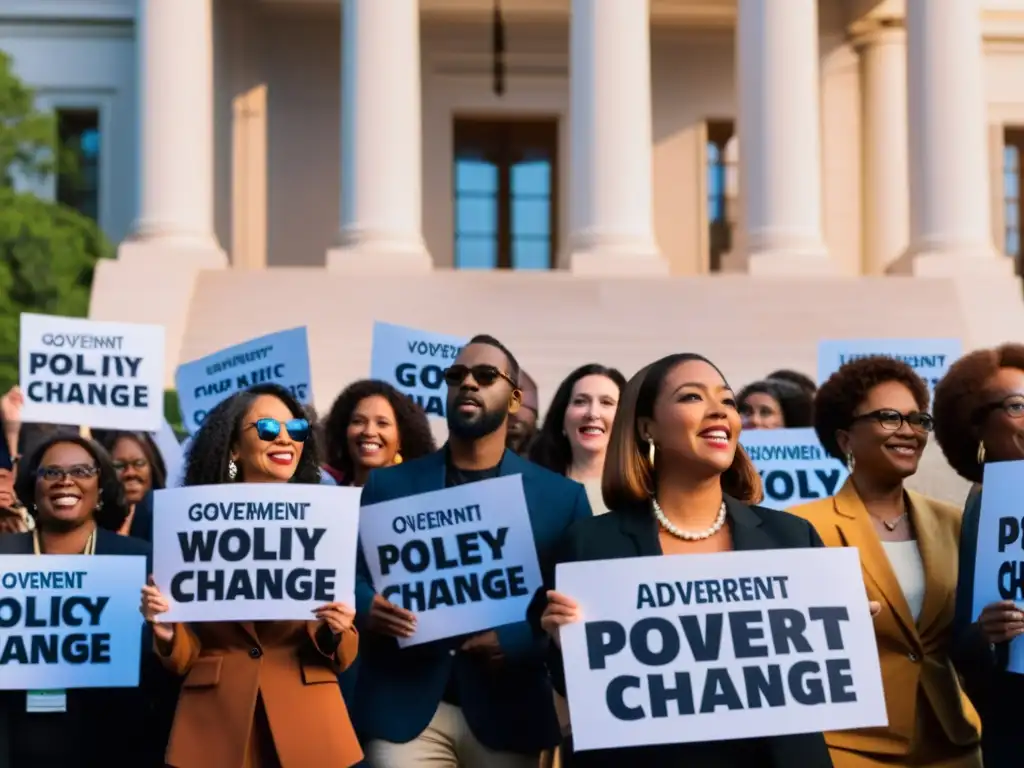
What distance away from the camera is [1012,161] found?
37.0 metres

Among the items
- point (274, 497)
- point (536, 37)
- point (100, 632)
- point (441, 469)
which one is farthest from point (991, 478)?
point (536, 37)

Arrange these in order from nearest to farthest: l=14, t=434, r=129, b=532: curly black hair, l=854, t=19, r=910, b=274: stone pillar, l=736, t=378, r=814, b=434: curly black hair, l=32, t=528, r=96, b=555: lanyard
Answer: l=32, t=528, r=96, b=555: lanyard → l=14, t=434, r=129, b=532: curly black hair → l=736, t=378, r=814, b=434: curly black hair → l=854, t=19, r=910, b=274: stone pillar

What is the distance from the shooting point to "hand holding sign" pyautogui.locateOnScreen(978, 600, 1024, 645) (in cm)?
599

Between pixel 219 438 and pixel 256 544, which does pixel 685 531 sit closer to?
pixel 256 544

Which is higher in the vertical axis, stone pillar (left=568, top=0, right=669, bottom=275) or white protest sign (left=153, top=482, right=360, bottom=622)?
stone pillar (left=568, top=0, right=669, bottom=275)

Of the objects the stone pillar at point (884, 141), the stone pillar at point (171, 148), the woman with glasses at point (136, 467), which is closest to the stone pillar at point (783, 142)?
the stone pillar at point (884, 141)

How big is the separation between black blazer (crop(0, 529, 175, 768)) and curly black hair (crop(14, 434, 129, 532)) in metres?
→ 0.32

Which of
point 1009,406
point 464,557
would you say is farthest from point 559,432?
point 1009,406

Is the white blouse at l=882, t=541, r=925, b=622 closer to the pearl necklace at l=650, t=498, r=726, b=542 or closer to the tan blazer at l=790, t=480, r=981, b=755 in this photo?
the tan blazer at l=790, t=480, r=981, b=755

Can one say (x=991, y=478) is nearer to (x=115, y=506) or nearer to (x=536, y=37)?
(x=115, y=506)

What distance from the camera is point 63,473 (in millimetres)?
7410

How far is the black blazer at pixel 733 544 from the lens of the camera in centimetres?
564

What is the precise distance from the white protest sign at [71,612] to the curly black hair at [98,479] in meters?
0.48

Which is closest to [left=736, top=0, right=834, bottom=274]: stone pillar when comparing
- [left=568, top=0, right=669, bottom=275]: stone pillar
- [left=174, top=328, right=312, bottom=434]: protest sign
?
[left=568, top=0, right=669, bottom=275]: stone pillar
